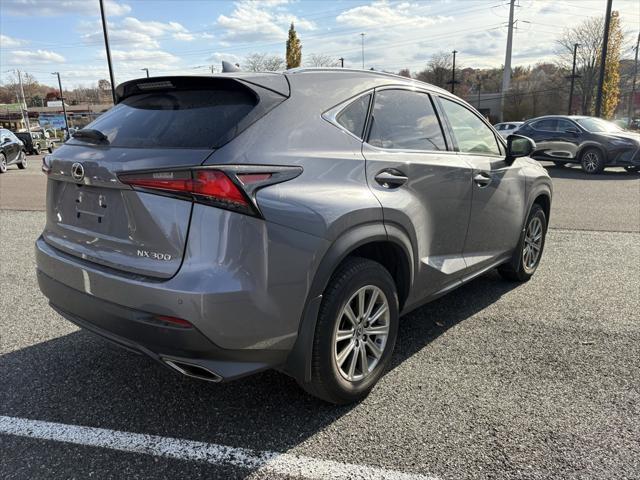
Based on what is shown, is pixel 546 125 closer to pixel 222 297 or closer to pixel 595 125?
pixel 595 125

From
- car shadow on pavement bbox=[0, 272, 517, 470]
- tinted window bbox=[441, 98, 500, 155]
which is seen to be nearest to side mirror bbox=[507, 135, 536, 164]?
tinted window bbox=[441, 98, 500, 155]

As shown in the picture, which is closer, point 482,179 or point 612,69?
point 482,179

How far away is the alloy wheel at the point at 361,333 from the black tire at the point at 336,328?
0.6 inches

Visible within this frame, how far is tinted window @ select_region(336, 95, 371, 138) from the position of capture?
272 cm

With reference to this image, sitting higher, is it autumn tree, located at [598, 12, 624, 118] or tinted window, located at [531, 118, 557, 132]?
autumn tree, located at [598, 12, 624, 118]

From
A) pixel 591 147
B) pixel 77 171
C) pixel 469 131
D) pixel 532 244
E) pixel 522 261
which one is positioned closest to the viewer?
pixel 77 171

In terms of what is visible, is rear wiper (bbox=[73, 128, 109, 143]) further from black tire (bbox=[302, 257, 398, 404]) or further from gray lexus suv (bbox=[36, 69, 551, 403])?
black tire (bbox=[302, 257, 398, 404])

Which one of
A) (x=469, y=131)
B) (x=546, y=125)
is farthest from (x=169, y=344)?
Answer: (x=546, y=125)

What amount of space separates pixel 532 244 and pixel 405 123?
2460 mm

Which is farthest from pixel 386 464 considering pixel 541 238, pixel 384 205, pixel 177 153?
pixel 541 238

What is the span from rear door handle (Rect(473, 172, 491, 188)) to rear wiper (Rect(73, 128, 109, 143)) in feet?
8.06

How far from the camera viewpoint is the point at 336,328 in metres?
2.54

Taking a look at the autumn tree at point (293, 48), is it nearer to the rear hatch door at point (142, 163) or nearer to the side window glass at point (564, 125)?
the side window glass at point (564, 125)

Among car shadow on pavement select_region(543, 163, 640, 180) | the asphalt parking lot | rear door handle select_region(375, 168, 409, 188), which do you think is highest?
rear door handle select_region(375, 168, 409, 188)
